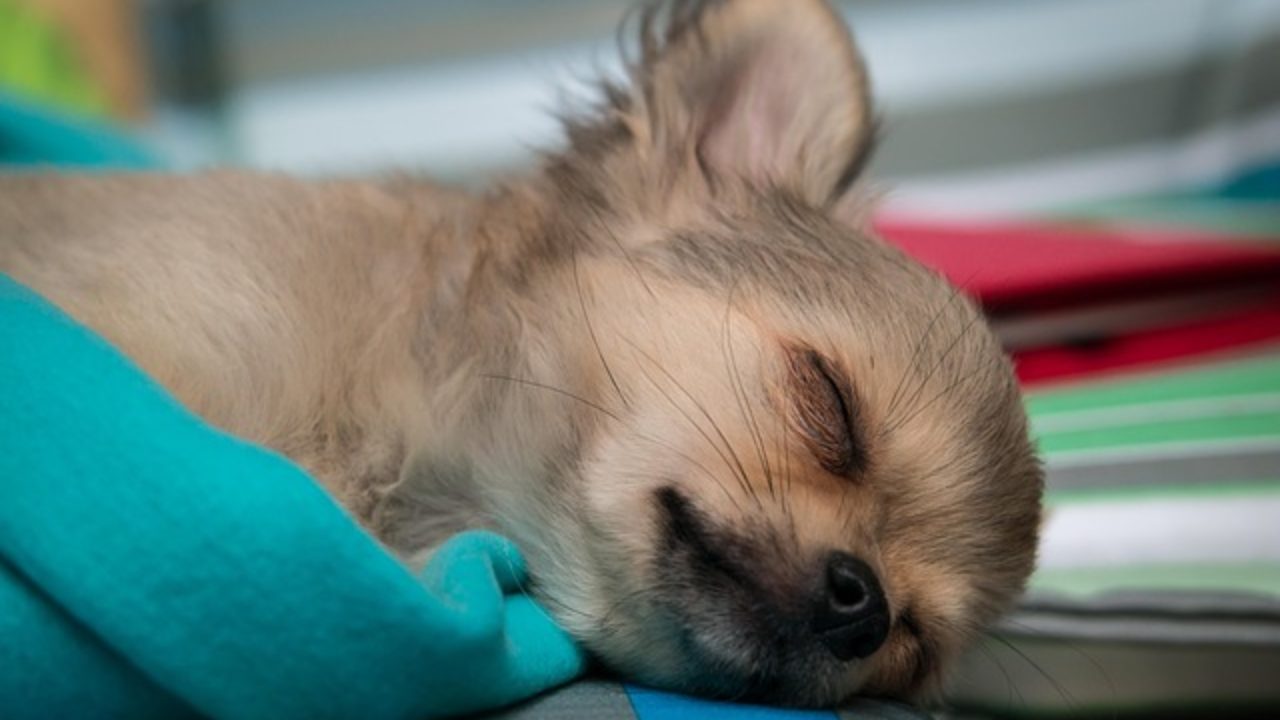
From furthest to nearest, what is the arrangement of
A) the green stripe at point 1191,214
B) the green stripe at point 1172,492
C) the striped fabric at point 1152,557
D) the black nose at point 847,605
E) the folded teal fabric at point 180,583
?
1. the green stripe at point 1191,214
2. the green stripe at point 1172,492
3. the striped fabric at point 1152,557
4. the black nose at point 847,605
5. the folded teal fabric at point 180,583

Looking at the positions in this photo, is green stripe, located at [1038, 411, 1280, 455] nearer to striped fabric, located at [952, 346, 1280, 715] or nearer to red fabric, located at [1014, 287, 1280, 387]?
striped fabric, located at [952, 346, 1280, 715]

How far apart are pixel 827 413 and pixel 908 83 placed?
12.1 feet

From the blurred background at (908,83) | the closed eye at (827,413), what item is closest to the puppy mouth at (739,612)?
the closed eye at (827,413)

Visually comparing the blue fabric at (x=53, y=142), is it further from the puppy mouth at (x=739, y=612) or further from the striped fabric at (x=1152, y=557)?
the striped fabric at (x=1152, y=557)

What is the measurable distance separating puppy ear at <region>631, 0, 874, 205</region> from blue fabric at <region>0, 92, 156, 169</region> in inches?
56.6

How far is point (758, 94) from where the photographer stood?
2.11m

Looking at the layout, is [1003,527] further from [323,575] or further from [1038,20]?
[1038,20]

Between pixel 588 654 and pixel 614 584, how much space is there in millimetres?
103

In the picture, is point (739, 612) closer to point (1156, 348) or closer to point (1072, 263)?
point (1072, 263)

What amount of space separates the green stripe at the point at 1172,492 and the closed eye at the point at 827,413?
856 millimetres

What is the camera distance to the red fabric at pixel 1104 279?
2.93 meters

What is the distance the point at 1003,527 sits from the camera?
68.7 inches

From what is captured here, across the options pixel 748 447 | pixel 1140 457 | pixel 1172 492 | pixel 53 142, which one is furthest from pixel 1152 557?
pixel 53 142

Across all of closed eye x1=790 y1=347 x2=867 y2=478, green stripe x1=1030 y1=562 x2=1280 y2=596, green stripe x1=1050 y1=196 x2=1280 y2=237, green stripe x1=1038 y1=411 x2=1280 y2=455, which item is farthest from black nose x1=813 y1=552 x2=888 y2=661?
green stripe x1=1050 y1=196 x2=1280 y2=237
